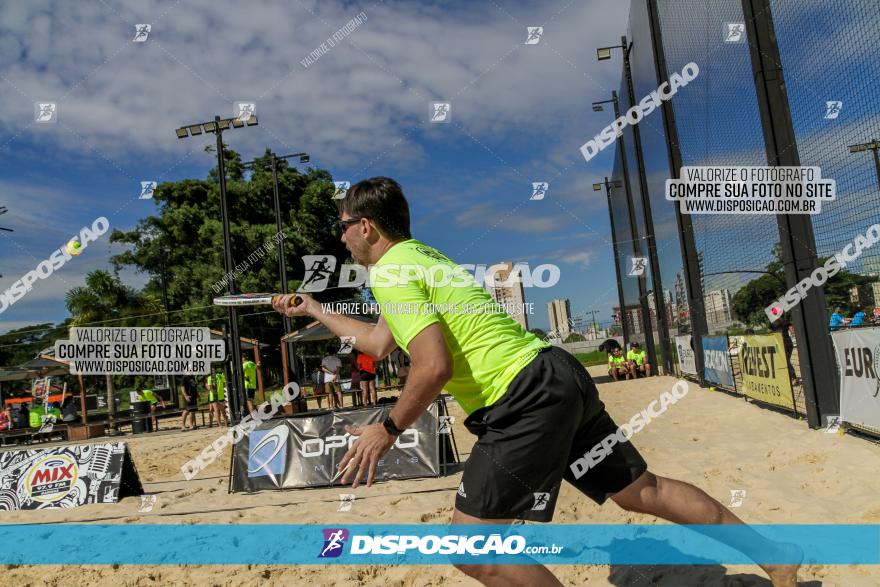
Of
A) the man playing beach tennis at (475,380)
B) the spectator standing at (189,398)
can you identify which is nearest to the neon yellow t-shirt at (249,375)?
the spectator standing at (189,398)

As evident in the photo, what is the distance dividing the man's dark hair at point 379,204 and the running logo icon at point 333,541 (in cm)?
263

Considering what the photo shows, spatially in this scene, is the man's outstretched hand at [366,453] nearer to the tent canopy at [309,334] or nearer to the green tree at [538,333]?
the green tree at [538,333]

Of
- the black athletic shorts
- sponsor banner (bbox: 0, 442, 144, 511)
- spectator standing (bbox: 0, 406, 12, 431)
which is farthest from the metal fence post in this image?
spectator standing (bbox: 0, 406, 12, 431)

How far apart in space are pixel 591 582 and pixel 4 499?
6.05 metres

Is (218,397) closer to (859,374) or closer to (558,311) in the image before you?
(859,374)

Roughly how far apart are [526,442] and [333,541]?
2.64 metres

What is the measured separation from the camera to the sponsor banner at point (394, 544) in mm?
3203

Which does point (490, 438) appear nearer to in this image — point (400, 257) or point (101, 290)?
point (400, 257)

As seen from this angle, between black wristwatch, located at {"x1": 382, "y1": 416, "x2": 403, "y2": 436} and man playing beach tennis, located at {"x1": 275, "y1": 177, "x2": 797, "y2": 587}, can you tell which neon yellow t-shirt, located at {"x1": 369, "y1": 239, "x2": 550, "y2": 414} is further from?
black wristwatch, located at {"x1": 382, "y1": 416, "x2": 403, "y2": 436}

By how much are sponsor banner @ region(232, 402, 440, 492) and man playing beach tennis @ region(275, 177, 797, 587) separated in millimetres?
4279

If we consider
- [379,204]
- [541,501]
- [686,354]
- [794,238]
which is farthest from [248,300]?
[686,354]

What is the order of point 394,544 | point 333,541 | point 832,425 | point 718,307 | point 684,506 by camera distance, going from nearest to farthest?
point 684,506
point 394,544
point 333,541
point 832,425
point 718,307

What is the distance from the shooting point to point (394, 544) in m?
3.70

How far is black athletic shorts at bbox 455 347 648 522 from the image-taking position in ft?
6.60
